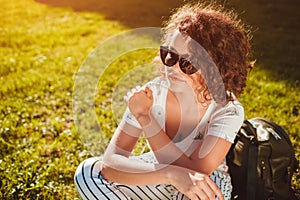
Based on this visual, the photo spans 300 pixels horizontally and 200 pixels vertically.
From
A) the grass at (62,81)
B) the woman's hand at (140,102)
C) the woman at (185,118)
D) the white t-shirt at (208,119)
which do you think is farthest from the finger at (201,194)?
the grass at (62,81)

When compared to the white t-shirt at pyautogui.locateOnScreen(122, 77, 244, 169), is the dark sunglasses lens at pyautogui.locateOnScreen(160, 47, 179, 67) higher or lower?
higher

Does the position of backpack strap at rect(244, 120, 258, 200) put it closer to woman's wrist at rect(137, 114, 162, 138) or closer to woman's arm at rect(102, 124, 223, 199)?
woman's arm at rect(102, 124, 223, 199)

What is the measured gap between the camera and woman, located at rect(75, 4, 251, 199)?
1.81m

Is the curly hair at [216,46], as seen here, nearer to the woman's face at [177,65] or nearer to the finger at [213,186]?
the woman's face at [177,65]

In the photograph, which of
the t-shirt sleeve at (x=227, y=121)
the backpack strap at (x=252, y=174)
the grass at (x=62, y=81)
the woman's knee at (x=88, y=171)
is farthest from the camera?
the grass at (x=62, y=81)

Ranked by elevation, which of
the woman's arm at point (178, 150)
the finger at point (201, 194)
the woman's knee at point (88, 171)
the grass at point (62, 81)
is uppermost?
the woman's arm at point (178, 150)

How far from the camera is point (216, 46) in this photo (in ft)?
6.02

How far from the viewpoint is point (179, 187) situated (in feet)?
5.90

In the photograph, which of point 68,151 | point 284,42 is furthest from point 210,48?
point 284,42

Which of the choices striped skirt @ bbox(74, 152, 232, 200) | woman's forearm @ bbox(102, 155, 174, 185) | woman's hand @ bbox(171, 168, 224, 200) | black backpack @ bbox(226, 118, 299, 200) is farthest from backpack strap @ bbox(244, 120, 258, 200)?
woman's forearm @ bbox(102, 155, 174, 185)

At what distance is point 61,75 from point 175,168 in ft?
8.95

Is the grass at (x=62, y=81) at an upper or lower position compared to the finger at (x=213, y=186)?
lower

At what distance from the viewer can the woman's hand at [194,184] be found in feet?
5.74

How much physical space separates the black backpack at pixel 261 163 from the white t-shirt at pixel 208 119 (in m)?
0.34
